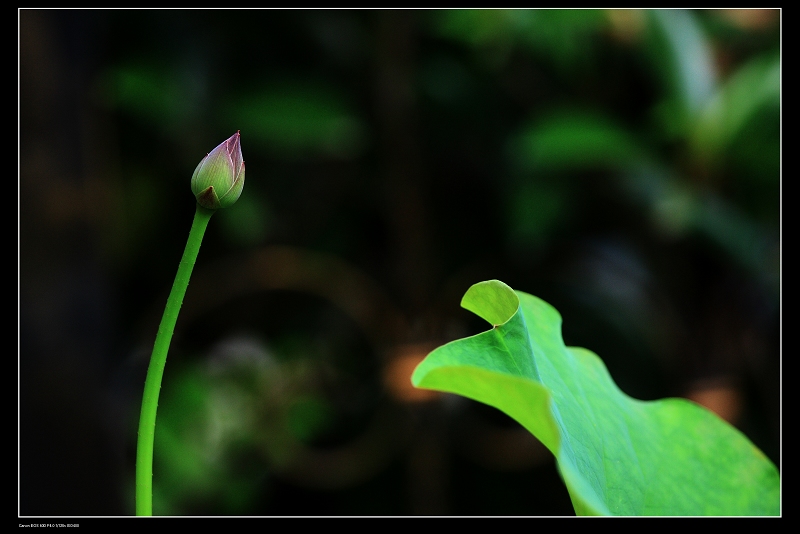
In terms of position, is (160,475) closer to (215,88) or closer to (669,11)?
(215,88)

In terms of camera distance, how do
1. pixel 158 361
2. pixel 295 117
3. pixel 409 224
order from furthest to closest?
pixel 409 224, pixel 295 117, pixel 158 361

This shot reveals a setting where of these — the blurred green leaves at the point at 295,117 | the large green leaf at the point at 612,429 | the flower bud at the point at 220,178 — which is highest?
the blurred green leaves at the point at 295,117

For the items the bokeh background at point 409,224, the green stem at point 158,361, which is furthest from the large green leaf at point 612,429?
the bokeh background at point 409,224

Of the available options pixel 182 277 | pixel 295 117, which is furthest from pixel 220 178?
pixel 295 117

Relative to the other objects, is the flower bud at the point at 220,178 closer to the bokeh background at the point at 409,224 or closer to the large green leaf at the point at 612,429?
the large green leaf at the point at 612,429

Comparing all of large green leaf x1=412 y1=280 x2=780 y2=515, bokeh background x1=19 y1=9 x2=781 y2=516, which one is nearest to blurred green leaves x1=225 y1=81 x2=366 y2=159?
bokeh background x1=19 y1=9 x2=781 y2=516

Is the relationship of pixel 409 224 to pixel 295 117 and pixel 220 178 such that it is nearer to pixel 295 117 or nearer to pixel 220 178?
pixel 295 117
